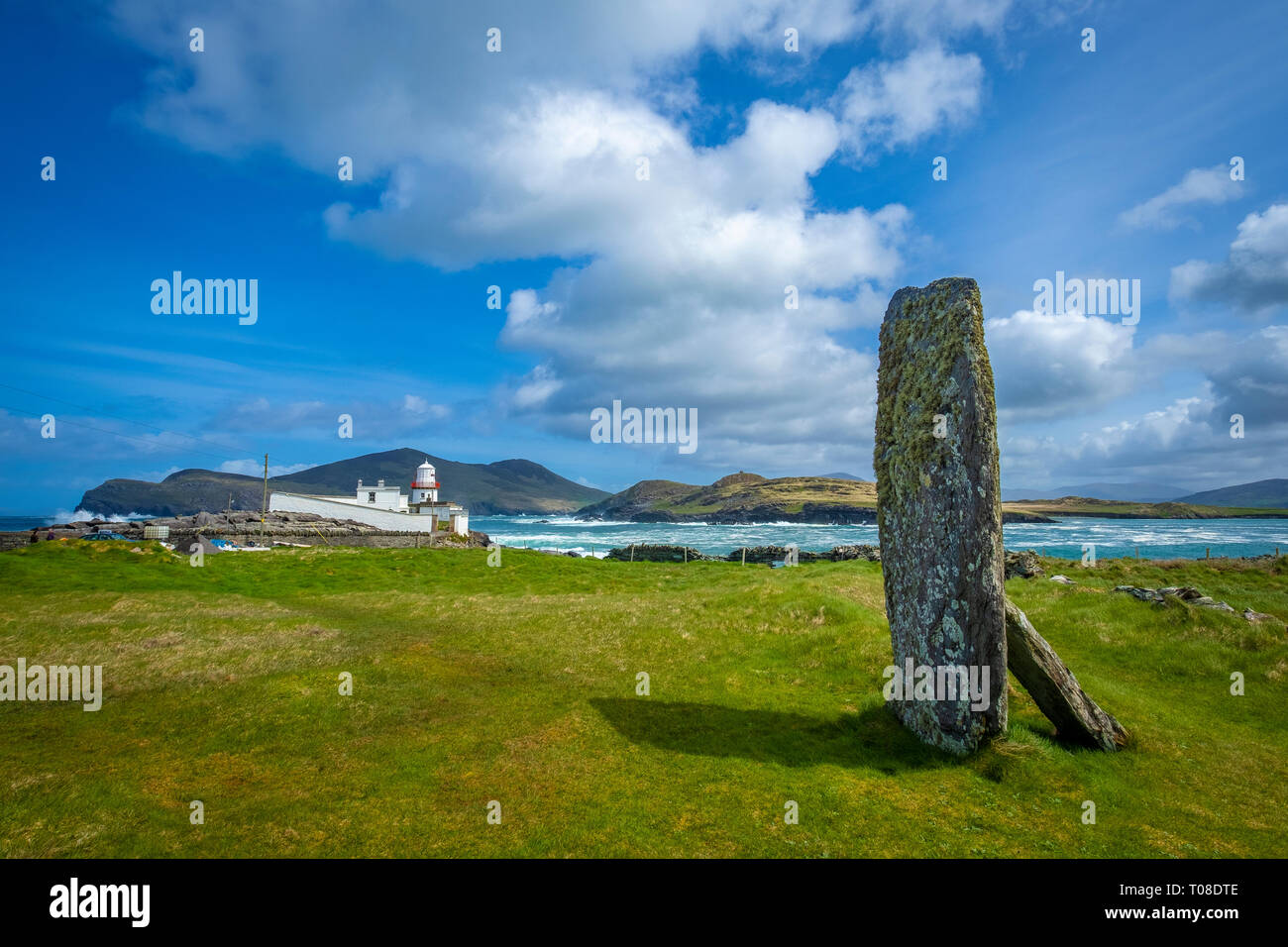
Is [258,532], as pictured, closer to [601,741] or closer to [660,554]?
[660,554]

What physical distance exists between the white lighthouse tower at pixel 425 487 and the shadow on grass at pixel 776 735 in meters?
66.0

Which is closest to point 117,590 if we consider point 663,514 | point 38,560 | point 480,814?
point 38,560

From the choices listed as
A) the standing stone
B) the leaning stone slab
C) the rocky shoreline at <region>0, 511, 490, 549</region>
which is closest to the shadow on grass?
the standing stone

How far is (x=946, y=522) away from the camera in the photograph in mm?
8883

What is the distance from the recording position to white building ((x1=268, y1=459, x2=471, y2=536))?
60.4 metres

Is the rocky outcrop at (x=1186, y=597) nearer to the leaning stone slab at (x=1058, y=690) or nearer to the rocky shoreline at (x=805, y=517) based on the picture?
the leaning stone slab at (x=1058, y=690)

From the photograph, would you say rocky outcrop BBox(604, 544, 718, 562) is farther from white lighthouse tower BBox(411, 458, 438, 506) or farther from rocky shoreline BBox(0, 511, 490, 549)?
white lighthouse tower BBox(411, 458, 438, 506)

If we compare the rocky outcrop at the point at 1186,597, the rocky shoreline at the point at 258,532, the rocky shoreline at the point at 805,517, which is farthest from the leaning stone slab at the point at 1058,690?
the rocky shoreline at the point at 805,517

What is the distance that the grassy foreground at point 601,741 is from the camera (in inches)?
256

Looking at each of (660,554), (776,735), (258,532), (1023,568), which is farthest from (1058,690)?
(660,554)

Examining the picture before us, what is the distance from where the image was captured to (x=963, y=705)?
8617mm
